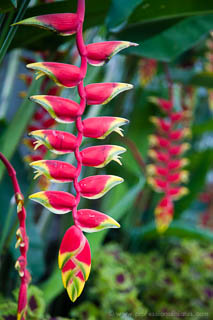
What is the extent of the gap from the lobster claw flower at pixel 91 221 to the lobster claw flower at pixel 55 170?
0.09ft

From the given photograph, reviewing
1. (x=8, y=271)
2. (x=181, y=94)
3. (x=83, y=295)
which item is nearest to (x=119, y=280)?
(x=83, y=295)

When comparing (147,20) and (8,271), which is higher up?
(147,20)

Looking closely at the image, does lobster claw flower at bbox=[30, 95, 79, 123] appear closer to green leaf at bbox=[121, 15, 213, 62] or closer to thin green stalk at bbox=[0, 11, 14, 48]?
thin green stalk at bbox=[0, 11, 14, 48]

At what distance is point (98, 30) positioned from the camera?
57 centimetres

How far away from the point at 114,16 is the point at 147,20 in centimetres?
11

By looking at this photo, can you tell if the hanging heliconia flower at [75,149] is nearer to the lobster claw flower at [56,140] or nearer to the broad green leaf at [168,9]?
the lobster claw flower at [56,140]

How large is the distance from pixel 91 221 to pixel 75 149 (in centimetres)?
5

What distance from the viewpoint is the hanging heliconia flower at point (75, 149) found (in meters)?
0.24

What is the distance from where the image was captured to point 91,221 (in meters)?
0.24

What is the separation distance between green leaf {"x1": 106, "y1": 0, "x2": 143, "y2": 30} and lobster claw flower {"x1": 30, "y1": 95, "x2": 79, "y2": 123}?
0.74ft

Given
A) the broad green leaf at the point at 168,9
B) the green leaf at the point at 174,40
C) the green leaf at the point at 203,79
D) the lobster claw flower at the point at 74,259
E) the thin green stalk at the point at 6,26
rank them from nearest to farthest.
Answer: the lobster claw flower at the point at 74,259
the thin green stalk at the point at 6,26
the broad green leaf at the point at 168,9
the green leaf at the point at 174,40
the green leaf at the point at 203,79

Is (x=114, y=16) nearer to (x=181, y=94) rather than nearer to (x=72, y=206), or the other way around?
(x=72, y=206)

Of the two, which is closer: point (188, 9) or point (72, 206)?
point (72, 206)

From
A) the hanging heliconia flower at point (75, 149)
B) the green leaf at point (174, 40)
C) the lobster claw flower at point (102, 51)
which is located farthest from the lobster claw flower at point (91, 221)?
the green leaf at point (174, 40)
